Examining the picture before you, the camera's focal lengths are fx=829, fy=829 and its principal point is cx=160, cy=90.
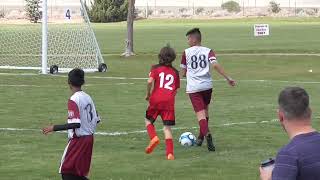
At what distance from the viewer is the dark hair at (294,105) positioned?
4.54m

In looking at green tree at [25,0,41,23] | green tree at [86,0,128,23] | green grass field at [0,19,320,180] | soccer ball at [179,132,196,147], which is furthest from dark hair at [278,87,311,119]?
A: green tree at [86,0,128,23]

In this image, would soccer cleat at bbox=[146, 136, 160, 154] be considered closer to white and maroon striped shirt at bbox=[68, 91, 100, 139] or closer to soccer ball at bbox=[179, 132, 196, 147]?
soccer ball at bbox=[179, 132, 196, 147]

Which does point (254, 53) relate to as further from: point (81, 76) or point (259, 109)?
point (81, 76)

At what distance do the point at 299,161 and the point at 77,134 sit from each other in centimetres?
435

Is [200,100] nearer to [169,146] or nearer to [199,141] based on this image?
[199,141]

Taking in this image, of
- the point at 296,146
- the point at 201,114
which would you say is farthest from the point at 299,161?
the point at 201,114

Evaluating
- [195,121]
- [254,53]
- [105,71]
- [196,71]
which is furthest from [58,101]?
[254,53]

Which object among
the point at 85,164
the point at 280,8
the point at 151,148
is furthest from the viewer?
the point at 280,8

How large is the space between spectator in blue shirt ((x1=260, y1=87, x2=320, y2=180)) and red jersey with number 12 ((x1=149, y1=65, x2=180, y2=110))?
6694 mm

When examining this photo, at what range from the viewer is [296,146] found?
4438 millimetres

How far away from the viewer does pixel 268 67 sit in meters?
32.8

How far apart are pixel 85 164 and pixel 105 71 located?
2239 centimetres

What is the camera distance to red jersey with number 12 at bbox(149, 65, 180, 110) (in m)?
11.3

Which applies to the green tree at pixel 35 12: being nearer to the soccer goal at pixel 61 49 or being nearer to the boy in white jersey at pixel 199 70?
the soccer goal at pixel 61 49
